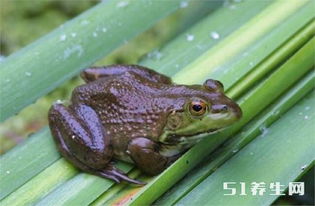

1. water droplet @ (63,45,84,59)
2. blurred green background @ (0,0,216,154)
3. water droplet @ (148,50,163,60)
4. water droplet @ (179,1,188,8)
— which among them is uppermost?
blurred green background @ (0,0,216,154)

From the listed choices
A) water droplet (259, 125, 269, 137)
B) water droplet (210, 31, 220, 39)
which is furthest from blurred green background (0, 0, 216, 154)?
water droplet (259, 125, 269, 137)

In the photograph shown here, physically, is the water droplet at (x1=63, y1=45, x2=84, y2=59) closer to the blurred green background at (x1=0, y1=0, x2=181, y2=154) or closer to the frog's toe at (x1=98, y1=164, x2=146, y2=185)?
the frog's toe at (x1=98, y1=164, x2=146, y2=185)

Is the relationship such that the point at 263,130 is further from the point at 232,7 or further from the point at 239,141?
the point at 232,7

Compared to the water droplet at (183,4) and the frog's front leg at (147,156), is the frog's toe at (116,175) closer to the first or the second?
the frog's front leg at (147,156)

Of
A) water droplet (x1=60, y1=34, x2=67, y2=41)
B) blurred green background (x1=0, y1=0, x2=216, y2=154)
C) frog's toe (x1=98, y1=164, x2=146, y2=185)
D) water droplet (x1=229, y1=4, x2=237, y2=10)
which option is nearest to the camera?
frog's toe (x1=98, y1=164, x2=146, y2=185)

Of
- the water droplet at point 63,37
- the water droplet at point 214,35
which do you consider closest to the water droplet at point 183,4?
the water droplet at point 214,35

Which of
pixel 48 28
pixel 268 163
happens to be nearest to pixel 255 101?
pixel 268 163

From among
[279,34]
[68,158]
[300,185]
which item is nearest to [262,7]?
[279,34]
